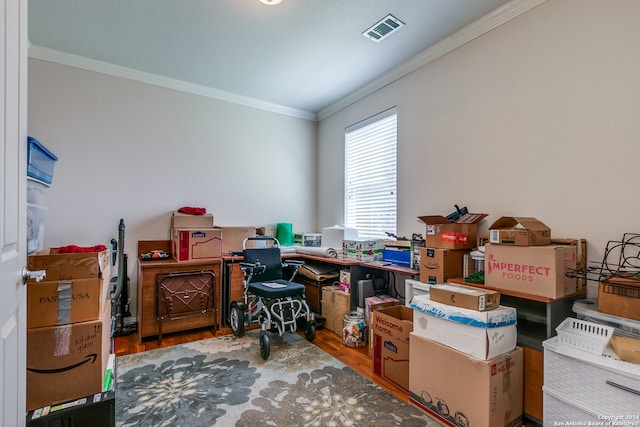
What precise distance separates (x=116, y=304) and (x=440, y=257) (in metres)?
3.25

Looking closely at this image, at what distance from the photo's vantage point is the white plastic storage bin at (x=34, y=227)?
1738 millimetres

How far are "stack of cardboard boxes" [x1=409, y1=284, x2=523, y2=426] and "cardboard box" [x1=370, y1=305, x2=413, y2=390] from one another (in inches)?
8.1

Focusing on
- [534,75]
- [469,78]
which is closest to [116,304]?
[469,78]

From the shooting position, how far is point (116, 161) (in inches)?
137

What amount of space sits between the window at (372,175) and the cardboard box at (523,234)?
1530mm

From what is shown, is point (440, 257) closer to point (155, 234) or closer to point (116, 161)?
point (155, 234)

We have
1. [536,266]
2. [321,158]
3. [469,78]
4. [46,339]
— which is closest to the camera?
[46,339]

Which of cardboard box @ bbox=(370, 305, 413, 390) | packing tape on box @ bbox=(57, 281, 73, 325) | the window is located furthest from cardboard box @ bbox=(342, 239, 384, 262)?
packing tape on box @ bbox=(57, 281, 73, 325)

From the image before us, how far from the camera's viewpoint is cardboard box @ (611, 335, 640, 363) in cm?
141

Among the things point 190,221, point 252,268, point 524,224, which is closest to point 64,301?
point 252,268

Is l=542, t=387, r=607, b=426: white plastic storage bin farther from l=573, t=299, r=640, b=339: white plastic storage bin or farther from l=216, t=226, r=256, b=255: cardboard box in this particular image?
l=216, t=226, r=256, b=255: cardboard box

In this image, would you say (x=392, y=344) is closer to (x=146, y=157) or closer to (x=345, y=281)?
(x=345, y=281)

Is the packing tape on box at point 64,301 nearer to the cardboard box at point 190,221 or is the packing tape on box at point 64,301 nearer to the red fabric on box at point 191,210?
the cardboard box at point 190,221

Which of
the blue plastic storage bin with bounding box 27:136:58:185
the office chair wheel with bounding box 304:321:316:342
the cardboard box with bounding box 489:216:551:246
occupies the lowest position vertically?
the office chair wheel with bounding box 304:321:316:342
